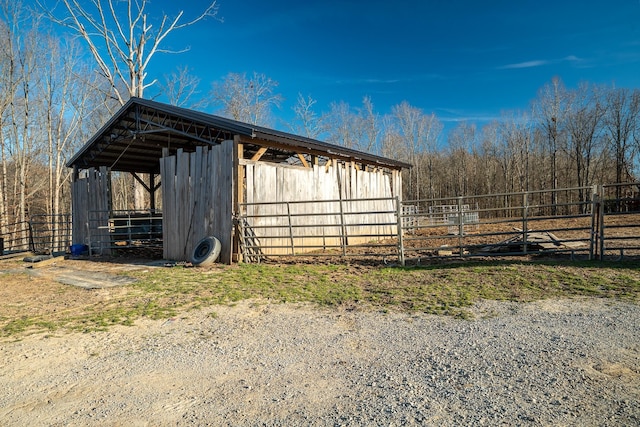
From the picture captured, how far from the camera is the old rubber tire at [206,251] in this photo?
9.45 meters

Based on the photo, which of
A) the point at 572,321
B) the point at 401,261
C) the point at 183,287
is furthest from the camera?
the point at 401,261

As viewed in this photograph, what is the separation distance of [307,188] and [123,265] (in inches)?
224

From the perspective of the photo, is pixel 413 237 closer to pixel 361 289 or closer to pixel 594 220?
pixel 594 220

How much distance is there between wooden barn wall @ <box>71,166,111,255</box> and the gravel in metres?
9.75

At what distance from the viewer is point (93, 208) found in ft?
43.9

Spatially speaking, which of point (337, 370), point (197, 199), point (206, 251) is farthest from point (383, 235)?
point (337, 370)

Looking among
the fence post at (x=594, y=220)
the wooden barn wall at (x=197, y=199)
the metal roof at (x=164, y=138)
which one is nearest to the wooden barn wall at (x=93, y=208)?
the metal roof at (x=164, y=138)

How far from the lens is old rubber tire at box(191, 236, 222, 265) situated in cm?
945

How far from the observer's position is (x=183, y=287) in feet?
23.1

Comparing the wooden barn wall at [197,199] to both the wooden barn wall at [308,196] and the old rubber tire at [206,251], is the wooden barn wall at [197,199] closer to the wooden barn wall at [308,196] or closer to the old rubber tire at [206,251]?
the old rubber tire at [206,251]

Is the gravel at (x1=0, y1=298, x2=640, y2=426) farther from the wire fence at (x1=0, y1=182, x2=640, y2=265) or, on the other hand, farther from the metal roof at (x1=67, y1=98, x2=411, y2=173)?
the metal roof at (x1=67, y1=98, x2=411, y2=173)

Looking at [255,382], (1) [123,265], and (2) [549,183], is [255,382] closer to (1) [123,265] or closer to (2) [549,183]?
(1) [123,265]

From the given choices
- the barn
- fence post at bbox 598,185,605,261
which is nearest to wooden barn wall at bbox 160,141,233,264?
the barn

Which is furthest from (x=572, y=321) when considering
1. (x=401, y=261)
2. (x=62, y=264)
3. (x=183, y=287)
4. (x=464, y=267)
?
(x=62, y=264)
